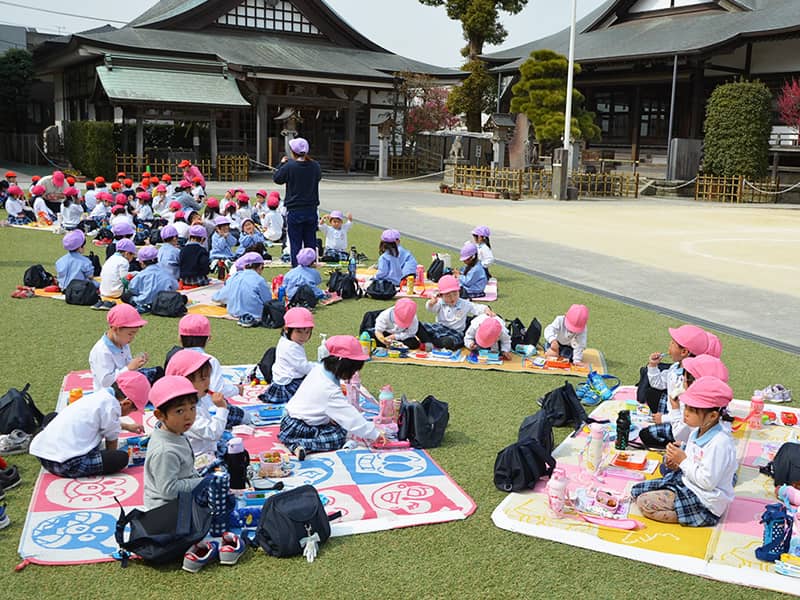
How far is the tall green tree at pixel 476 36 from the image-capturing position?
119 ft

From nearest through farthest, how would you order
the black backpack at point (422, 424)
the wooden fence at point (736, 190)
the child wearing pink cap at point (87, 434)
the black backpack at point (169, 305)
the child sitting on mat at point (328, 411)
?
1. the child wearing pink cap at point (87, 434)
2. the child sitting on mat at point (328, 411)
3. the black backpack at point (422, 424)
4. the black backpack at point (169, 305)
5. the wooden fence at point (736, 190)

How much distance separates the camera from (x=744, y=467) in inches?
216

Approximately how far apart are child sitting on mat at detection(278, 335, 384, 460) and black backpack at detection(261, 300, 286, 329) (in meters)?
3.54

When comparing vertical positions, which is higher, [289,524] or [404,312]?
[404,312]

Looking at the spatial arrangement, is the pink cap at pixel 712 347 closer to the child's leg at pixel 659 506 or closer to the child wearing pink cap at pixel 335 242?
the child's leg at pixel 659 506

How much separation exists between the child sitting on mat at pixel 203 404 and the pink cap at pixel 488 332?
9.49 ft

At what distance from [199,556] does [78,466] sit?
1.41 m

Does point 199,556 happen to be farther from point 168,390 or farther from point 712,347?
point 712,347

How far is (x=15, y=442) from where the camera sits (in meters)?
5.30

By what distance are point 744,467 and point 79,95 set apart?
3265 centimetres

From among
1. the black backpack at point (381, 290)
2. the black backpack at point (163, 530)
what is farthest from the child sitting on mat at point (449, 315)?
the black backpack at point (163, 530)

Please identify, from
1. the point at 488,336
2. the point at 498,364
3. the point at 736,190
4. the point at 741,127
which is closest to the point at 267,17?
the point at 741,127

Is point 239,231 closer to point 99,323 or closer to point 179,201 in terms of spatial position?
point 179,201

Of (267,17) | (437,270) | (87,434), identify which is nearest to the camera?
(87,434)
